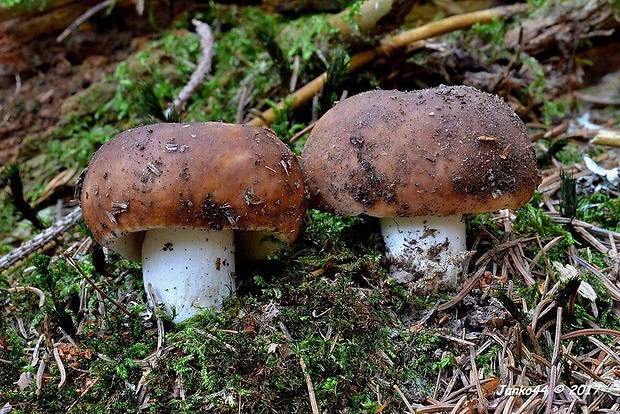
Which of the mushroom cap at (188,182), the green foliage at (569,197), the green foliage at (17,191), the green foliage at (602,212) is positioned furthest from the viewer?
the green foliage at (17,191)

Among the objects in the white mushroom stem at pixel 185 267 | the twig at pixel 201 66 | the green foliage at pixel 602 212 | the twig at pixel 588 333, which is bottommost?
the green foliage at pixel 602 212

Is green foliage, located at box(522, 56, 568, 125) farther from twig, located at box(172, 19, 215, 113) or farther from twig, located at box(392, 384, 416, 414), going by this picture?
twig, located at box(392, 384, 416, 414)

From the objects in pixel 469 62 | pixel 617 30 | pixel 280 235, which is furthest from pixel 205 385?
pixel 617 30

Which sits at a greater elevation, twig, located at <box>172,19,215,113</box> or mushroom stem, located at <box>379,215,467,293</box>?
twig, located at <box>172,19,215,113</box>

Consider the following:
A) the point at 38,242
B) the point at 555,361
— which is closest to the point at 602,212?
the point at 555,361

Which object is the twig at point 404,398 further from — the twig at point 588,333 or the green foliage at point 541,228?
the green foliage at point 541,228

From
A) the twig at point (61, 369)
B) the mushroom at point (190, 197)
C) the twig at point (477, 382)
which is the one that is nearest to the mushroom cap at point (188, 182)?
the mushroom at point (190, 197)

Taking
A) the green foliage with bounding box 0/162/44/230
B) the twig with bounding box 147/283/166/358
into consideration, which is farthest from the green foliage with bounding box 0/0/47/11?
the twig with bounding box 147/283/166/358
